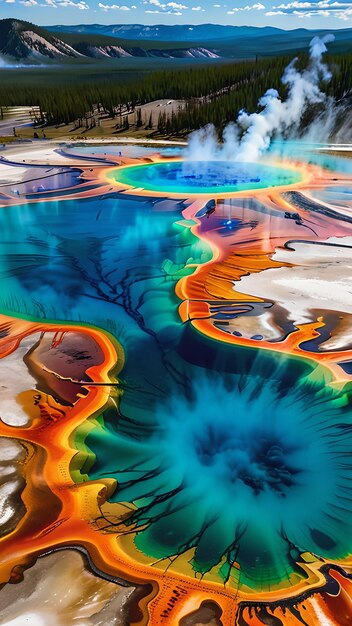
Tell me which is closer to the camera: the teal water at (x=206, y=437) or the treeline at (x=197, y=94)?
the teal water at (x=206, y=437)

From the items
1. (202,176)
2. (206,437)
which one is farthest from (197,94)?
(206,437)

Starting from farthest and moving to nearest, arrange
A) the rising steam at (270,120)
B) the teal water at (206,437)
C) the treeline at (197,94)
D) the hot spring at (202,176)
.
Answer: the treeline at (197,94)
the rising steam at (270,120)
the hot spring at (202,176)
the teal water at (206,437)

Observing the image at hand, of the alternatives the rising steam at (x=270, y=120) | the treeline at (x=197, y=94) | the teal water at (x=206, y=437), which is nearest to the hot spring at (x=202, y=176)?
the rising steam at (x=270, y=120)

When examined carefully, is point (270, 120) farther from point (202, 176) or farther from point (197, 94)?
point (197, 94)

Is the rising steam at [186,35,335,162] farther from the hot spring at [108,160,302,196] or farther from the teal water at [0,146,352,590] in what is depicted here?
the teal water at [0,146,352,590]

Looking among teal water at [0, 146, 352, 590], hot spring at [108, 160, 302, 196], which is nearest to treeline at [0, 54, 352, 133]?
hot spring at [108, 160, 302, 196]

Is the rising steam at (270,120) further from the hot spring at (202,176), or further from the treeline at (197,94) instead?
the hot spring at (202,176)

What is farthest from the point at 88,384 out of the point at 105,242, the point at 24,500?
the point at 105,242
